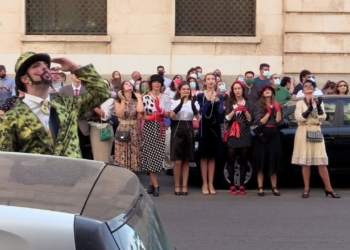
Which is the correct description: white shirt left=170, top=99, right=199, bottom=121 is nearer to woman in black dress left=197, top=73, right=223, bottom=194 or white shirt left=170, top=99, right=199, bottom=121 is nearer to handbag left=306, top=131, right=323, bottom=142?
woman in black dress left=197, top=73, right=223, bottom=194

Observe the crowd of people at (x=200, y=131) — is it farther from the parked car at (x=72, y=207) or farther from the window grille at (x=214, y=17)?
the parked car at (x=72, y=207)

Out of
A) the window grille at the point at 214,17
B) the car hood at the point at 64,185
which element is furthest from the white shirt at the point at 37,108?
the window grille at the point at 214,17

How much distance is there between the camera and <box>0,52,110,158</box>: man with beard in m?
4.22

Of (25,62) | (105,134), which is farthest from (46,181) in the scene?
(105,134)

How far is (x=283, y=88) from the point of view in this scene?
14992 millimetres

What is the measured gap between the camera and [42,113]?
4.29 metres

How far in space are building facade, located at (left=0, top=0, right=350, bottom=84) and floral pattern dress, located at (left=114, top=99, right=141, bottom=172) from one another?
7.24 metres

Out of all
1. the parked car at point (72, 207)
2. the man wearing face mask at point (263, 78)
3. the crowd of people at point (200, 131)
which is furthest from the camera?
the man wearing face mask at point (263, 78)

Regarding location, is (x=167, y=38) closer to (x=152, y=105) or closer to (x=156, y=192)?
(x=152, y=105)

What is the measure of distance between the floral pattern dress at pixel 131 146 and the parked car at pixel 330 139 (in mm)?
998

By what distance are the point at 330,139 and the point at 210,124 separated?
193 centimetres

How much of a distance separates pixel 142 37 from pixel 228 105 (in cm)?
767

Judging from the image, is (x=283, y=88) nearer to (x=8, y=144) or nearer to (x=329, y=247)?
(x=329, y=247)

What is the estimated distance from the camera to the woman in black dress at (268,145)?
38.1ft
